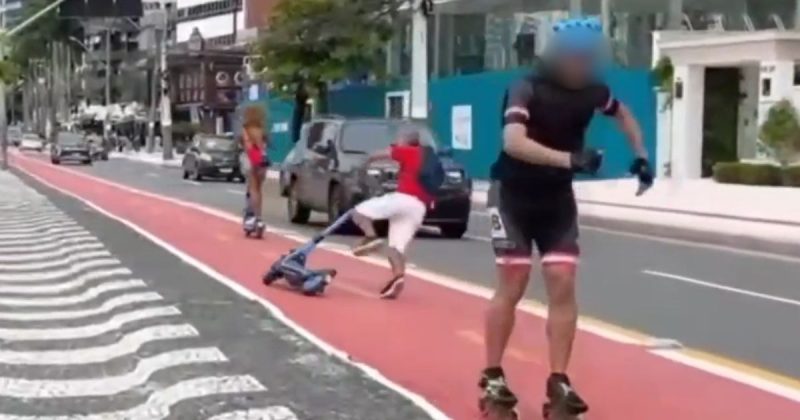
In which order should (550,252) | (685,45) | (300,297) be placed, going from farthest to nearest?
(685,45) → (300,297) → (550,252)

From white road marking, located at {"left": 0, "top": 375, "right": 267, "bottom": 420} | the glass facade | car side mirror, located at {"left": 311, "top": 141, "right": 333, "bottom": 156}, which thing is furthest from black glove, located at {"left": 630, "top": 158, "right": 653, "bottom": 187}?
the glass facade

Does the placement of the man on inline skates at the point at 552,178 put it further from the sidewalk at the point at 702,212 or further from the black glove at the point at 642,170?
the sidewalk at the point at 702,212

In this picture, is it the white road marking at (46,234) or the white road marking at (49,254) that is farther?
the white road marking at (46,234)

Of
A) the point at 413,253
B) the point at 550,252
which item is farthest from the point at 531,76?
the point at 413,253

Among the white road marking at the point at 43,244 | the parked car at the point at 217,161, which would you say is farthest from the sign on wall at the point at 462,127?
the white road marking at the point at 43,244

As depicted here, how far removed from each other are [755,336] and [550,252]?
190 inches

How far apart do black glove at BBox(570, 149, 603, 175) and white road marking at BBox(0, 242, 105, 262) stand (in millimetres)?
9785

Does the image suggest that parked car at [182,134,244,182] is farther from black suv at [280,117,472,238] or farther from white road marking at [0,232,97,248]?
white road marking at [0,232,97,248]

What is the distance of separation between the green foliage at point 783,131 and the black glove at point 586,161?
87.7ft

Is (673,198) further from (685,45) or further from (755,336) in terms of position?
(755,336)

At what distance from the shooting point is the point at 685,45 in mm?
38156

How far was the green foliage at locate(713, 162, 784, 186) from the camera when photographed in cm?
3350

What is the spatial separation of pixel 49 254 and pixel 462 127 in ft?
96.0

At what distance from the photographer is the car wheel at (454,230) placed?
22539mm
